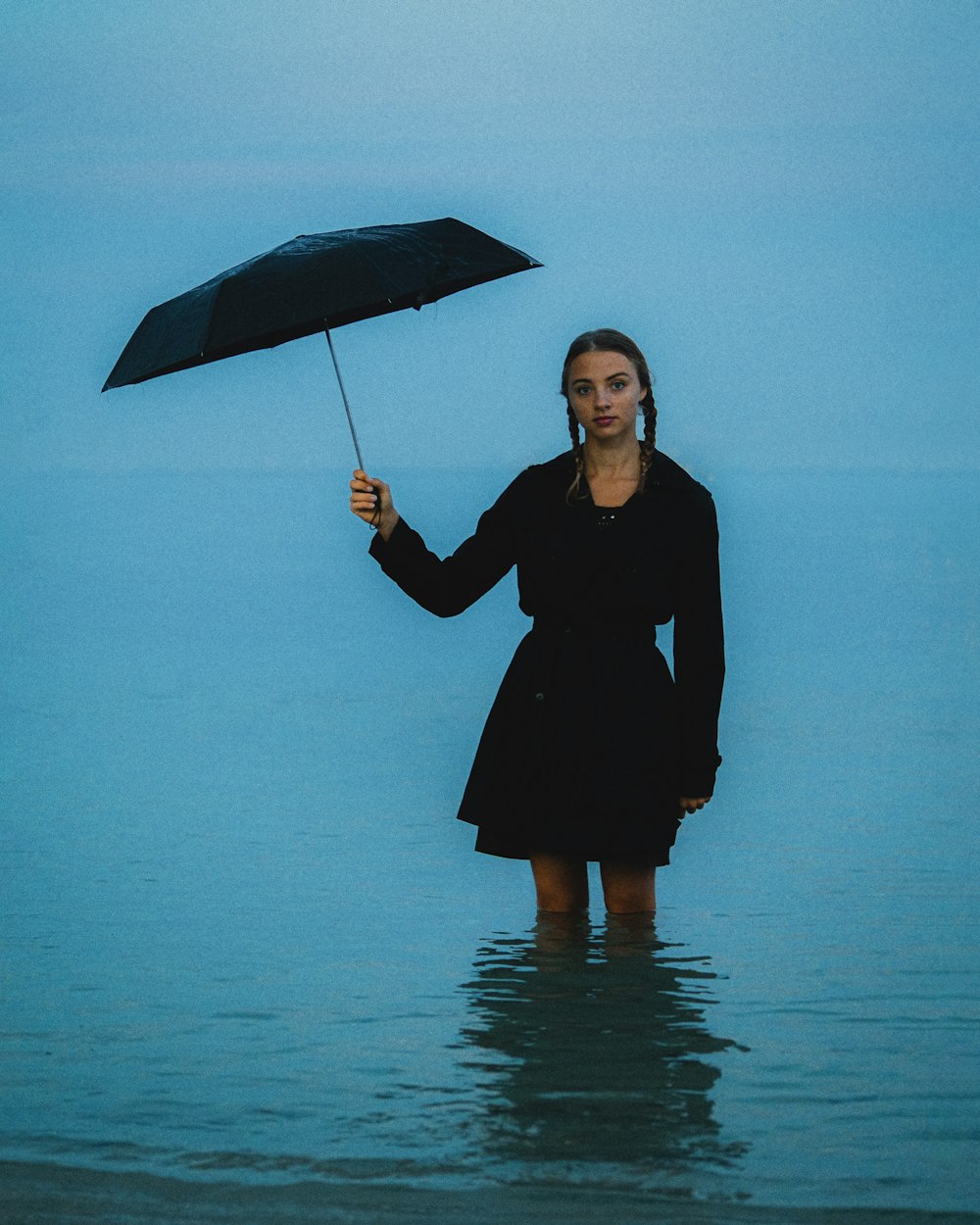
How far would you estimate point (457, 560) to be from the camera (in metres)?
4.73

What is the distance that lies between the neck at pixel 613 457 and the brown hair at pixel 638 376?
0.08 feet

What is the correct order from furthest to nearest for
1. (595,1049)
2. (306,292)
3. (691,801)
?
(691,801) → (306,292) → (595,1049)

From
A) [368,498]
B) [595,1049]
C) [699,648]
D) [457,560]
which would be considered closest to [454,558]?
[457,560]

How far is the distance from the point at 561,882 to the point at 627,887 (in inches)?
6.6

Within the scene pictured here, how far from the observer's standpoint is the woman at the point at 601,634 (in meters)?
4.57

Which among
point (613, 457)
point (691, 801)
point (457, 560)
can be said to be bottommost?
point (691, 801)

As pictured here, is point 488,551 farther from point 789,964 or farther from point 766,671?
point 766,671

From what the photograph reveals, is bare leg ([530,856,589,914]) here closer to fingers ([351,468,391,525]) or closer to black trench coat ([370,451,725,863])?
black trench coat ([370,451,725,863])

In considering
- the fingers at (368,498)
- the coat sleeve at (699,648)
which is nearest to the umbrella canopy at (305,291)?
the fingers at (368,498)

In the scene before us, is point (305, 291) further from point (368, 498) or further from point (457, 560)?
point (457, 560)

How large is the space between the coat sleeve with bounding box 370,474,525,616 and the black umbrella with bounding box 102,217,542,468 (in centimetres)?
27

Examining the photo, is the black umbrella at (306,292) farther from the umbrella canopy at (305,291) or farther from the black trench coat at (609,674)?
the black trench coat at (609,674)

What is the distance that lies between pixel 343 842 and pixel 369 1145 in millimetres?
3094

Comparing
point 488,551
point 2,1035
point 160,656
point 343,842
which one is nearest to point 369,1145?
point 2,1035
